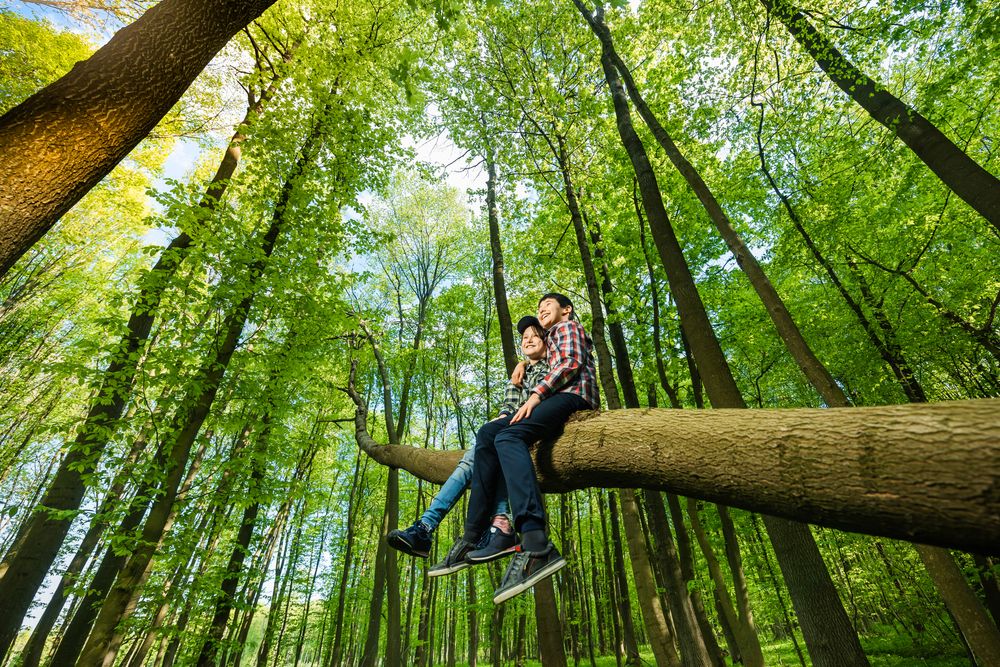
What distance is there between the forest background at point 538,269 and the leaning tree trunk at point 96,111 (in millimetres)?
100

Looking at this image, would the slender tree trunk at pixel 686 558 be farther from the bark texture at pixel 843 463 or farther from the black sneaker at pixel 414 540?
the bark texture at pixel 843 463

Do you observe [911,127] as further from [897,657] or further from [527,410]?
[897,657]

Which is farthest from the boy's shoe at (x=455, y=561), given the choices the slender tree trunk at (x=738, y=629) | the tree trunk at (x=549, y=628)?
the slender tree trunk at (x=738, y=629)

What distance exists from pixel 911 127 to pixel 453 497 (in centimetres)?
842

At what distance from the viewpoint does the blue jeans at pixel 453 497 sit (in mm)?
3387

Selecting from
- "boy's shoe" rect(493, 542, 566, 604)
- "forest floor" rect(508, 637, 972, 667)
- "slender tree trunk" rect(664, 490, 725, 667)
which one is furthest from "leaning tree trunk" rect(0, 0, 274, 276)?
"forest floor" rect(508, 637, 972, 667)

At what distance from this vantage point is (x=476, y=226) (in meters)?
16.8

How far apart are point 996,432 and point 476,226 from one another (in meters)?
16.4

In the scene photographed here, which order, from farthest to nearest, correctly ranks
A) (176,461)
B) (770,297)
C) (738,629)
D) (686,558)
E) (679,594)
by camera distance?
(686,558), (738,629), (679,594), (176,461), (770,297)

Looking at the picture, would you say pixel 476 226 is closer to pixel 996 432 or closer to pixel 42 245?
pixel 42 245

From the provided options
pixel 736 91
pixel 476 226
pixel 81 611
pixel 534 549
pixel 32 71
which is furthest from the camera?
pixel 476 226

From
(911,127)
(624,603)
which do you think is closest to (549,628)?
(911,127)

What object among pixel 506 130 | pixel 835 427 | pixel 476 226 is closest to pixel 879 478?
pixel 835 427

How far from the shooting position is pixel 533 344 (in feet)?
12.5
